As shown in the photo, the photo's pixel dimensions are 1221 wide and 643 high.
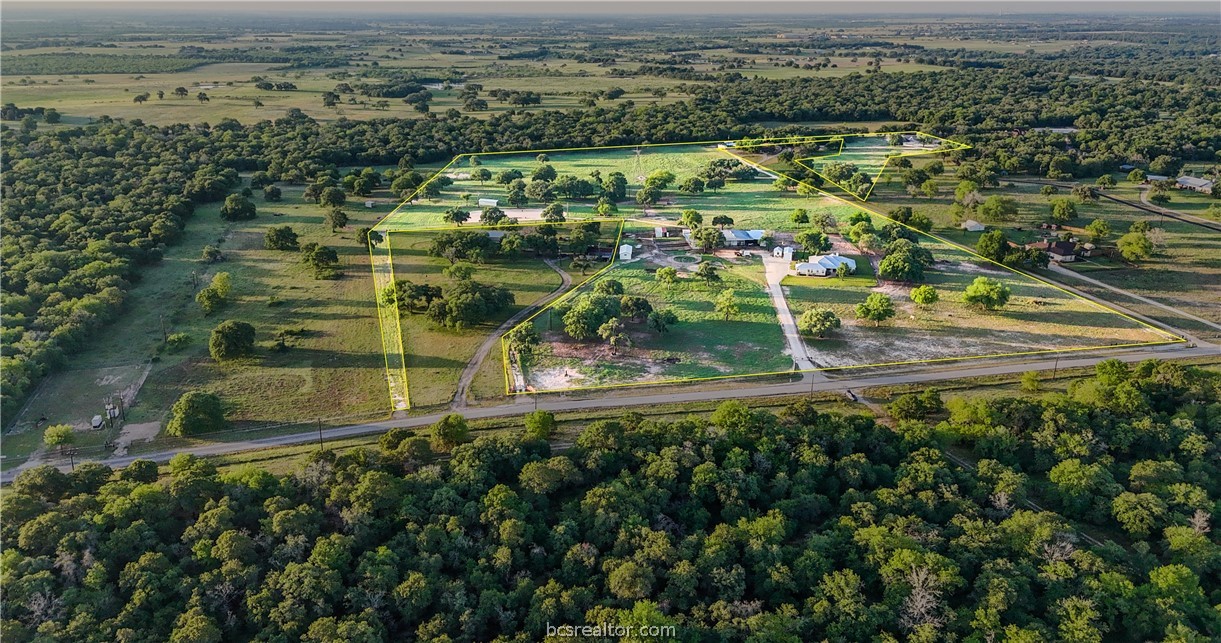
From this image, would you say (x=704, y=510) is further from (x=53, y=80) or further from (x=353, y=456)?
(x=53, y=80)

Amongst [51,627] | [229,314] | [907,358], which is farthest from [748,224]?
[51,627]

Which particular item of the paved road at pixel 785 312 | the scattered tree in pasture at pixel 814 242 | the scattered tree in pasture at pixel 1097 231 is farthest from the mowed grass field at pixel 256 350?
the scattered tree in pasture at pixel 1097 231

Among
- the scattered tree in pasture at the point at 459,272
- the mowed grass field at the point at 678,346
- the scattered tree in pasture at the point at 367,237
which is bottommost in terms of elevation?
the mowed grass field at the point at 678,346

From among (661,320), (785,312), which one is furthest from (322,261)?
(785,312)

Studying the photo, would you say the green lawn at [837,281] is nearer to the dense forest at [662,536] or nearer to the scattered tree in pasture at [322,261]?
the dense forest at [662,536]

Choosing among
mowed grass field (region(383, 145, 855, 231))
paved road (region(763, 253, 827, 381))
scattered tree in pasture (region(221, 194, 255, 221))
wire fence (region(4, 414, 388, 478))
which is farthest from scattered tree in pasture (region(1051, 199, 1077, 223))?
scattered tree in pasture (region(221, 194, 255, 221))

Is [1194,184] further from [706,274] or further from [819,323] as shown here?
[819,323]
